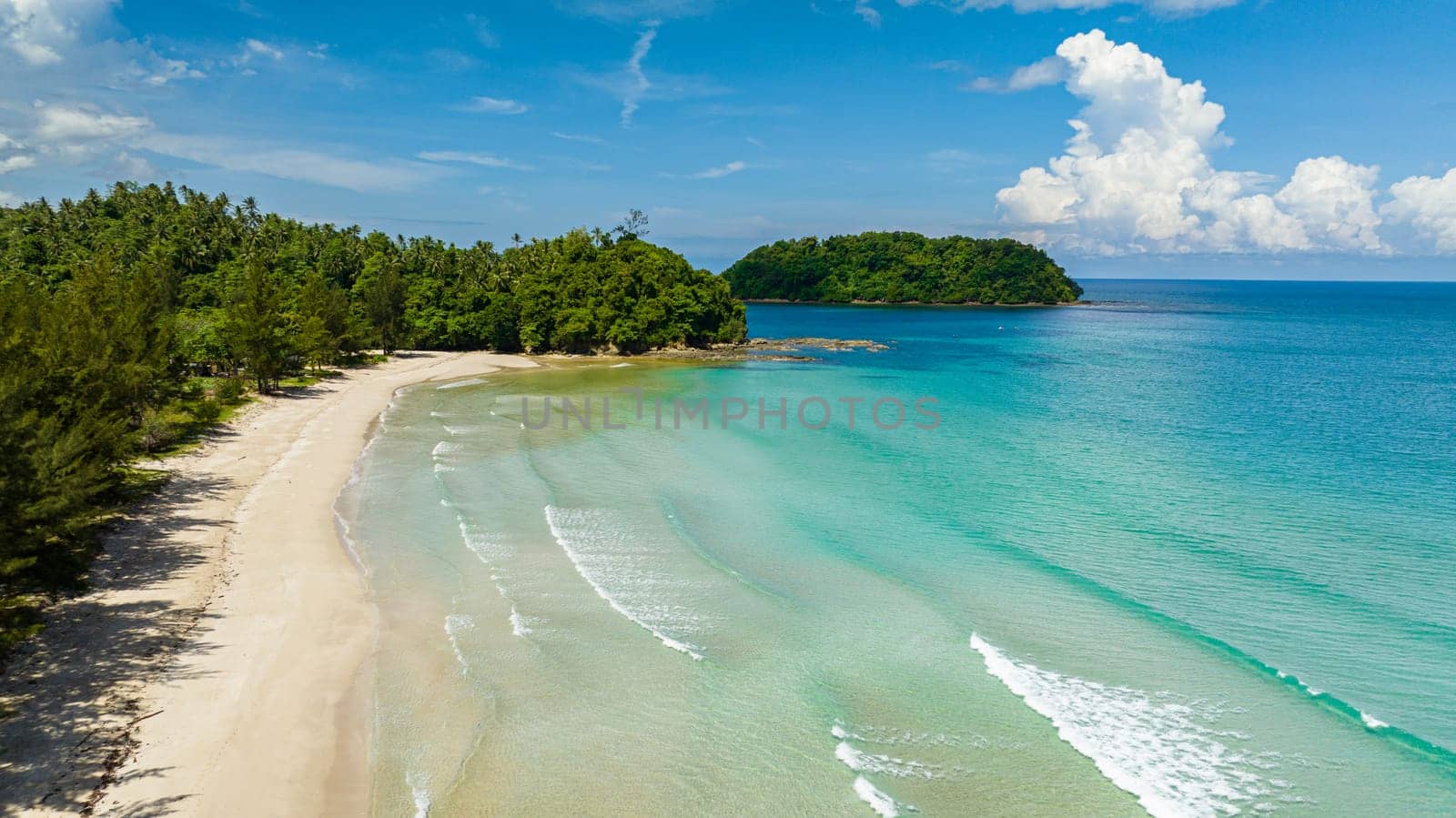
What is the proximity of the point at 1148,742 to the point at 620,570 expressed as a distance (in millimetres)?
14825

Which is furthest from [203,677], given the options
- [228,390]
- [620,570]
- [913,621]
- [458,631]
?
[228,390]

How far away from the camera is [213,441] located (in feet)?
132

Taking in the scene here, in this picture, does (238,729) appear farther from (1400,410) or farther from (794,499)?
(1400,410)

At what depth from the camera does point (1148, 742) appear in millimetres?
15359

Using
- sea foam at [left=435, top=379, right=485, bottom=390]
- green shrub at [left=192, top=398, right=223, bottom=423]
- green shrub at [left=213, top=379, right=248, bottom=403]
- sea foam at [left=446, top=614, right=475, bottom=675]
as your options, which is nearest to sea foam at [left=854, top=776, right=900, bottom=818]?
sea foam at [left=446, top=614, right=475, bottom=675]

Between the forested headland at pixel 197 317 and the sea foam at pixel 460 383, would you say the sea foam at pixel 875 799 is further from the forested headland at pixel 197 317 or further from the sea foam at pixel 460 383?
the sea foam at pixel 460 383

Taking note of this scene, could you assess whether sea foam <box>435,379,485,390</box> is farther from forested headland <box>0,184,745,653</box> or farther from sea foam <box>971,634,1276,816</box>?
sea foam <box>971,634,1276,816</box>

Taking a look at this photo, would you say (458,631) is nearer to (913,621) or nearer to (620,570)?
(620,570)

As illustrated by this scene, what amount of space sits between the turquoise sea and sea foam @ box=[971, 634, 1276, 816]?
0.23 feet

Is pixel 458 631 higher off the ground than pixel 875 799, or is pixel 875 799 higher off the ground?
pixel 458 631

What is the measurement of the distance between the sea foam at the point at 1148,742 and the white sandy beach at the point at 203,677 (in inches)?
540

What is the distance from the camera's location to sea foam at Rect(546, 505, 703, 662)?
20.6m

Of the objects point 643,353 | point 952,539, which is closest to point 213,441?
point 952,539

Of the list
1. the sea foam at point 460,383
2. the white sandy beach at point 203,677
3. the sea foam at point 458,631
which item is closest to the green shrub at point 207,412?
the white sandy beach at point 203,677
